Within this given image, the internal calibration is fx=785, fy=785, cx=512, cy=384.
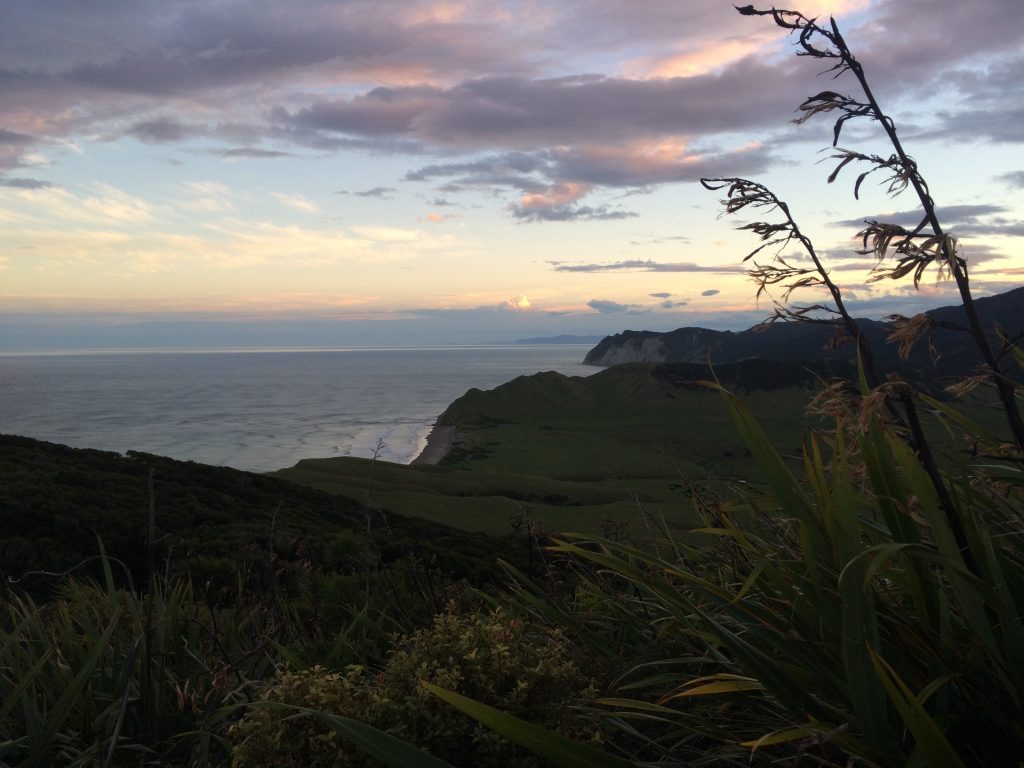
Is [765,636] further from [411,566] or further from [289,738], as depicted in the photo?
[411,566]

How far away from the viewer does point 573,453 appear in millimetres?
69750

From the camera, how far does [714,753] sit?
2117 millimetres

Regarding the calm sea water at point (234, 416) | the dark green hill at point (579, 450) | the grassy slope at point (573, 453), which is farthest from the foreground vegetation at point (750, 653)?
the calm sea water at point (234, 416)

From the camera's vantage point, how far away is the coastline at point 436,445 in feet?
212

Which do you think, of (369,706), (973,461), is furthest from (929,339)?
(369,706)

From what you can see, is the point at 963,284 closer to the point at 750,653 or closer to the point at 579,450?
the point at 750,653

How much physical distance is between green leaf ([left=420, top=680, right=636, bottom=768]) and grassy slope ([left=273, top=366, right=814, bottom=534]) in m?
1.87

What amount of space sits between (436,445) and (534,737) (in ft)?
236

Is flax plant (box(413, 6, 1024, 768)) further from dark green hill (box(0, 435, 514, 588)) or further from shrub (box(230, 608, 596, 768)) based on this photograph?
dark green hill (box(0, 435, 514, 588))

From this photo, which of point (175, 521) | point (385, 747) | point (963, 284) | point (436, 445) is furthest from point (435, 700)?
point (436, 445)

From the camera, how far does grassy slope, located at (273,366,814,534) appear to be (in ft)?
110

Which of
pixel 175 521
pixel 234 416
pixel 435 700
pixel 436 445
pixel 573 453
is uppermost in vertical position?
pixel 435 700

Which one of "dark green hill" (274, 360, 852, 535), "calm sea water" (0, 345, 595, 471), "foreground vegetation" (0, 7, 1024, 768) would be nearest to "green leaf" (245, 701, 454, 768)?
"foreground vegetation" (0, 7, 1024, 768)

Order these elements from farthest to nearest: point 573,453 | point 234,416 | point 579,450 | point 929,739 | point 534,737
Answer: point 234,416 < point 579,450 < point 573,453 < point 534,737 < point 929,739
